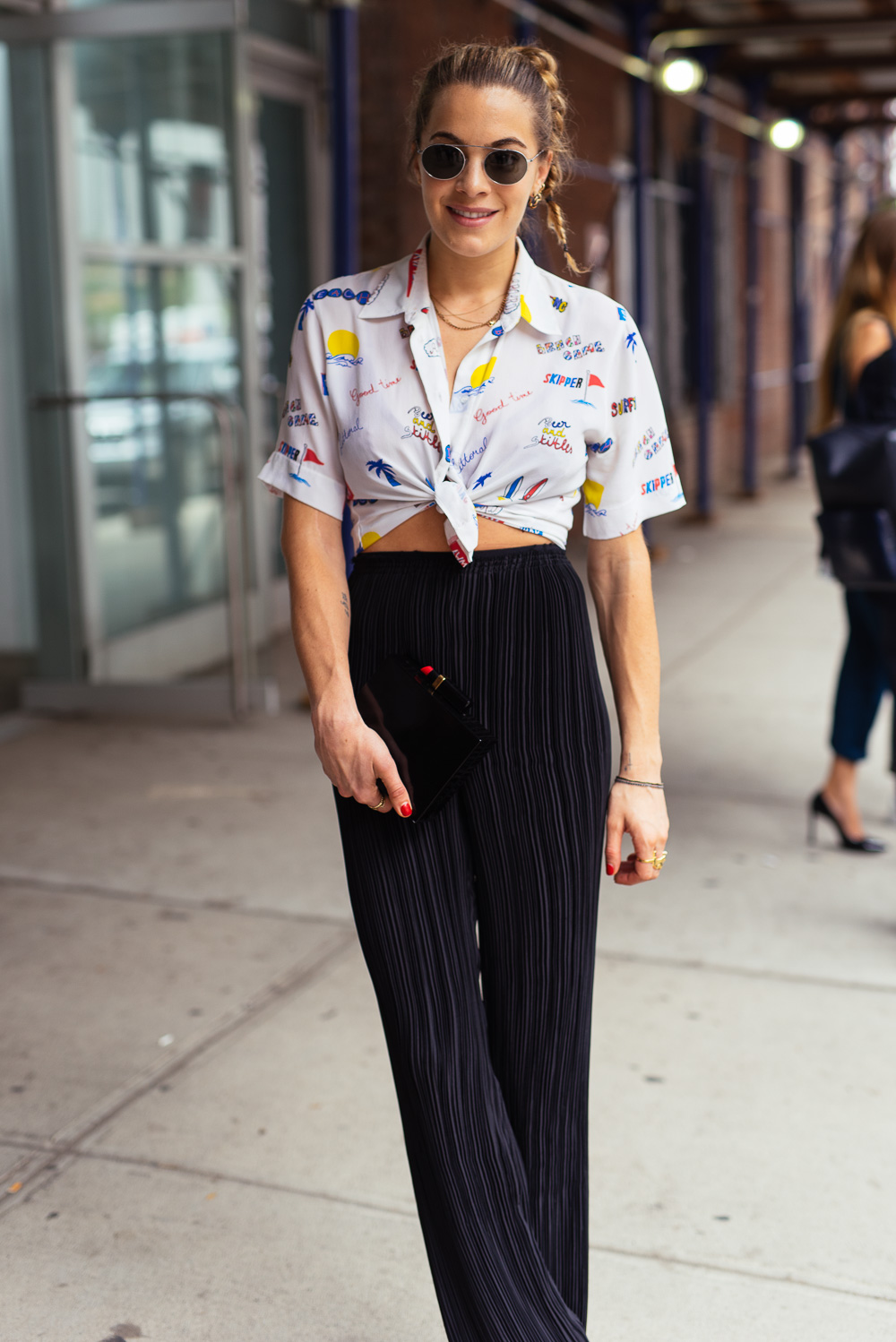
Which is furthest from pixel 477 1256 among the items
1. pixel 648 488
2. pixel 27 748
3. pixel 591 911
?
pixel 27 748

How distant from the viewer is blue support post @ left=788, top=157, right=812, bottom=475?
1545 centimetres

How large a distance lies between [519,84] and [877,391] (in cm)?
250

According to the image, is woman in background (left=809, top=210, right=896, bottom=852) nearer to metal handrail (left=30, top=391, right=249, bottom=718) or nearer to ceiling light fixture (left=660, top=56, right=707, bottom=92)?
metal handrail (left=30, top=391, right=249, bottom=718)

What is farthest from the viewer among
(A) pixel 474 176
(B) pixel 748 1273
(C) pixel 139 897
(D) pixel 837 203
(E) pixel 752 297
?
(D) pixel 837 203

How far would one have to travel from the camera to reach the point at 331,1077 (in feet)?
10.4

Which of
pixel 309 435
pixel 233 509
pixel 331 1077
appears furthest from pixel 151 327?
pixel 309 435

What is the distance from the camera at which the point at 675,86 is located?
31.9 ft

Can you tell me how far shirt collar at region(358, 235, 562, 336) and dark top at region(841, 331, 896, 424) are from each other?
2363 millimetres

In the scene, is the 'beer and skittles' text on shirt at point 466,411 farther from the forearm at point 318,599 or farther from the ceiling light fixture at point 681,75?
Result: the ceiling light fixture at point 681,75

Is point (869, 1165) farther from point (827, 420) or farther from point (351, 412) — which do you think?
point (827, 420)

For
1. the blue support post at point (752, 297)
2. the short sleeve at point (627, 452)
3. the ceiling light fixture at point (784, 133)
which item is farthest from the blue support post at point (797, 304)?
the short sleeve at point (627, 452)

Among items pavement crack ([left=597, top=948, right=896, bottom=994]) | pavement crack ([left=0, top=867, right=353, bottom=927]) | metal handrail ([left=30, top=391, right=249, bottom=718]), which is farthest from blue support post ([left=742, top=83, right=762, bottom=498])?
pavement crack ([left=597, top=948, right=896, bottom=994])

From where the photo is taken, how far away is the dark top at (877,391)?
4.05 m

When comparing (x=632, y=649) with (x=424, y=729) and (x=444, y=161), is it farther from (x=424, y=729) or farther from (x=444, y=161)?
(x=444, y=161)
